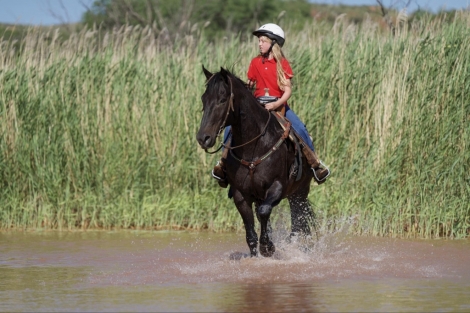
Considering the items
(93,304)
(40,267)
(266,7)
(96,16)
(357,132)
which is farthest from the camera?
(266,7)

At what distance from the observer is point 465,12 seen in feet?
44.4

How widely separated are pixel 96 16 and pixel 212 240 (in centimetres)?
2567

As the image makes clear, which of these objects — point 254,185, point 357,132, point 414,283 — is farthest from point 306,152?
point 357,132

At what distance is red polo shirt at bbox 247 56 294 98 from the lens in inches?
381

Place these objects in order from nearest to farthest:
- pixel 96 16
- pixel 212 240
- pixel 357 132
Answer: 1. pixel 212 240
2. pixel 357 132
3. pixel 96 16

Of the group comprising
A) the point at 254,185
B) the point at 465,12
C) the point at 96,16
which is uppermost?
the point at 96,16

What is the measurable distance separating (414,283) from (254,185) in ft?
6.16

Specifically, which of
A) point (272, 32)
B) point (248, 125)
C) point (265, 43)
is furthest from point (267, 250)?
point (272, 32)

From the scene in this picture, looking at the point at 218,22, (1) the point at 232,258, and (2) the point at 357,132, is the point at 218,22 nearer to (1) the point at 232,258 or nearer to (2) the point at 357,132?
(2) the point at 357,132

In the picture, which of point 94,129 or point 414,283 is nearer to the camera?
point 414,283

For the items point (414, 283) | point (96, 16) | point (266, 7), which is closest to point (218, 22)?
point (266, 7)

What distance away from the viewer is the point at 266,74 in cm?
969

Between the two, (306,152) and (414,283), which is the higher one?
(306,152)

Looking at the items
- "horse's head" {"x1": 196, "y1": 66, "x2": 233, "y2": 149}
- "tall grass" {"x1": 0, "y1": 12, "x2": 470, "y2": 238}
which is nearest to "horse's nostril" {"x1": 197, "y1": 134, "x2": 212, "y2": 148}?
"horse's head" {"x1": 196, "y1": 66, "x2": 233, "y2": 149}
